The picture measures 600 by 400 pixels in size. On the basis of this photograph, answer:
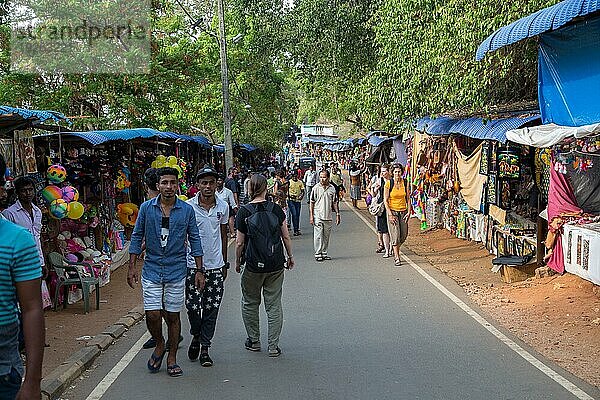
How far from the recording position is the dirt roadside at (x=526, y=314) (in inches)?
308

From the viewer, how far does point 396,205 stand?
1451cm

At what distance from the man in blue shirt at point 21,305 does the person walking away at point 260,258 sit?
4278 mm

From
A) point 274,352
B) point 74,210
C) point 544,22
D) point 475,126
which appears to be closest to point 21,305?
point 274,352

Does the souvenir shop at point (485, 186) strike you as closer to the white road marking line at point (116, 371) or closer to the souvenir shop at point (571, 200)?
the souvenir shop at point (571, 200)

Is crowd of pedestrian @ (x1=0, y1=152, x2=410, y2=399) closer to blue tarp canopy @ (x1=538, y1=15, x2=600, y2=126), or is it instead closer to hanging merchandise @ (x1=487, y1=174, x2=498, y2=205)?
blue tarp canopy @ (x1=538, y1=15, x2=600, y2=126)

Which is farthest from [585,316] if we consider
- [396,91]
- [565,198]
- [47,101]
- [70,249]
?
[47,101]

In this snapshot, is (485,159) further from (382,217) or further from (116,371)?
(116,371)

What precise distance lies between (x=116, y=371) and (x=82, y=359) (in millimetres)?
446

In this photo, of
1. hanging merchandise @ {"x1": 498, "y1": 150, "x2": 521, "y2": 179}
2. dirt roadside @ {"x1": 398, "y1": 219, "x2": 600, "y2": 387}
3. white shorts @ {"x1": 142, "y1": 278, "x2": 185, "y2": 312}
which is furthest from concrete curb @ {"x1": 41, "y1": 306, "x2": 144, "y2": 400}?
hanging merchandise @ {"x1": 498, "y1": 150, "x2": 521, "y2": 179}

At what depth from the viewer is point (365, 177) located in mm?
33750

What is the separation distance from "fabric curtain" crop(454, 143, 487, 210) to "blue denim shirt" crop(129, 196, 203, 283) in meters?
8.97

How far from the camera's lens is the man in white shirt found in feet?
24.3

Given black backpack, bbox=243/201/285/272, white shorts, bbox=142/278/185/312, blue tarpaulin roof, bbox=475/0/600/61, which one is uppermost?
blue tarpaulin roof, bbox=475/0/600/61

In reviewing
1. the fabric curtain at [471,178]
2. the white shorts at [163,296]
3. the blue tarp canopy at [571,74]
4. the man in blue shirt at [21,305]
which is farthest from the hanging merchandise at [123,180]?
the man in blue shirt at [21,305]
